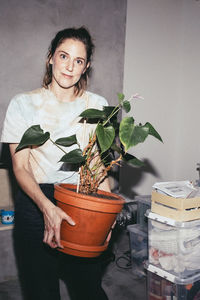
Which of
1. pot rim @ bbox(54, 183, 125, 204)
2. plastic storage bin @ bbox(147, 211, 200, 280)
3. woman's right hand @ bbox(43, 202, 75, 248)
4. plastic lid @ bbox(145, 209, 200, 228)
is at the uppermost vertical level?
pot rim @ bbox(54, 183, 125, 204)

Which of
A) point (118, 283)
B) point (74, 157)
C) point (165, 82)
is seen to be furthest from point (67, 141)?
point (165, 82)

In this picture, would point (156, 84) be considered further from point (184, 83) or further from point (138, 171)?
point (138, 171)

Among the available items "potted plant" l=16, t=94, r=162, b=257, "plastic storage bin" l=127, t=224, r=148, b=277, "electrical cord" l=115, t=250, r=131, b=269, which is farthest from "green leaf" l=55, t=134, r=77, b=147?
"electrical cord" l=115, t=250, r=131, b=269

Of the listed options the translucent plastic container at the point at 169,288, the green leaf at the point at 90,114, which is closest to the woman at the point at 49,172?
the green leaf at the point at 90,114

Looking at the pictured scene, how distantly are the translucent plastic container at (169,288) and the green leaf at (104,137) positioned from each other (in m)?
1.09

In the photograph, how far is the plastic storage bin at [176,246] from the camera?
1.68m

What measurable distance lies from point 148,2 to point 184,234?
2294 millimetres

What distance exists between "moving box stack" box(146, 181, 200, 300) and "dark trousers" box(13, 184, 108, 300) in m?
0.74

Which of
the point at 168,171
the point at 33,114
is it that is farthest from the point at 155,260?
the point at 168,171

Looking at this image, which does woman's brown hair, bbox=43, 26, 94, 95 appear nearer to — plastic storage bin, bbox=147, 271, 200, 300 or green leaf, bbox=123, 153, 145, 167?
green leaf, bbox=123, 153, 145, 167

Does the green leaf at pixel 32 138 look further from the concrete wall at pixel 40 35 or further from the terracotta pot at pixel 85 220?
the concrete wall at pixel 40 35

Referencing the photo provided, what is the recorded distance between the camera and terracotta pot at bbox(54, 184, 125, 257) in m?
Answer: 0.93

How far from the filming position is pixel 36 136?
97cm

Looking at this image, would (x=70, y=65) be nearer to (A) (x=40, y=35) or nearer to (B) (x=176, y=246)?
(B) (x=176, y=246)
